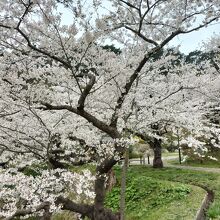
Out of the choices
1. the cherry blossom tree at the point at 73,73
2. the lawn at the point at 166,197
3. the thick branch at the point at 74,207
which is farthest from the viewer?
the lawn at the point at 166,197

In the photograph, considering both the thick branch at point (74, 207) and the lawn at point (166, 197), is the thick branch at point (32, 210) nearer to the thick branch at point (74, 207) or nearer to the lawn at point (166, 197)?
the thick branch at point (74, 207)

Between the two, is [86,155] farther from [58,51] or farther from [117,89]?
[58,51]

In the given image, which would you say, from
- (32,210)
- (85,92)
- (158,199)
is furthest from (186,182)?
(85,92)

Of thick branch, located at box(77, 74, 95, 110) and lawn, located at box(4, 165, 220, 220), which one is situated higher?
thick branch, located at box(77, 74, 95, 110)

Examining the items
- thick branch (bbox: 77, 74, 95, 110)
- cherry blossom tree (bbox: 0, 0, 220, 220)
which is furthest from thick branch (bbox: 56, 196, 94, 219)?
thick branch (bbox: 77, 74, 95, 110)

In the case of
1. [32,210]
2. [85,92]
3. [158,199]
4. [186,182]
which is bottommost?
[32,210]

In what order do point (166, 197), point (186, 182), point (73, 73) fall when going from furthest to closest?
point (186, 182), point (166, 197), point (73, 73)

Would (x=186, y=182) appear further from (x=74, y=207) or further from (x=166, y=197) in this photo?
(x=74, y=207)

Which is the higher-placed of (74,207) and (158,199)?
(158,199)

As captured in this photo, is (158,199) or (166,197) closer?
(166,197)

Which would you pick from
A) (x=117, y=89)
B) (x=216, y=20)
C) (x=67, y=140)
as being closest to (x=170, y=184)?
(x=67, y=140)

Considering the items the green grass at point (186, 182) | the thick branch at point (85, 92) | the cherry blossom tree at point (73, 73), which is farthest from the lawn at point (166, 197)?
the thick branch at point (85, 92)

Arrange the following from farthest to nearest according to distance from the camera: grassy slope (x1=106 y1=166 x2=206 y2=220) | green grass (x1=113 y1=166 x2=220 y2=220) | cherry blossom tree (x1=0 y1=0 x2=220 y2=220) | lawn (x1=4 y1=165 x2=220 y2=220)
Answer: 1. grassy slope (x1=106 y1=166 x2=206 y2=220)
2. lawn (x1=4 y1=165 x2=220 y2=220)
3. green grass (x1=113 y1=166 x2=220 y2=220)
4. cherry blossom tree (x1=0 y1=0 x2=220 y2=220)

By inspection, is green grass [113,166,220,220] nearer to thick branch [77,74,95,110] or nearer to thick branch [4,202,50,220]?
thick branch [4,202,50,220]
